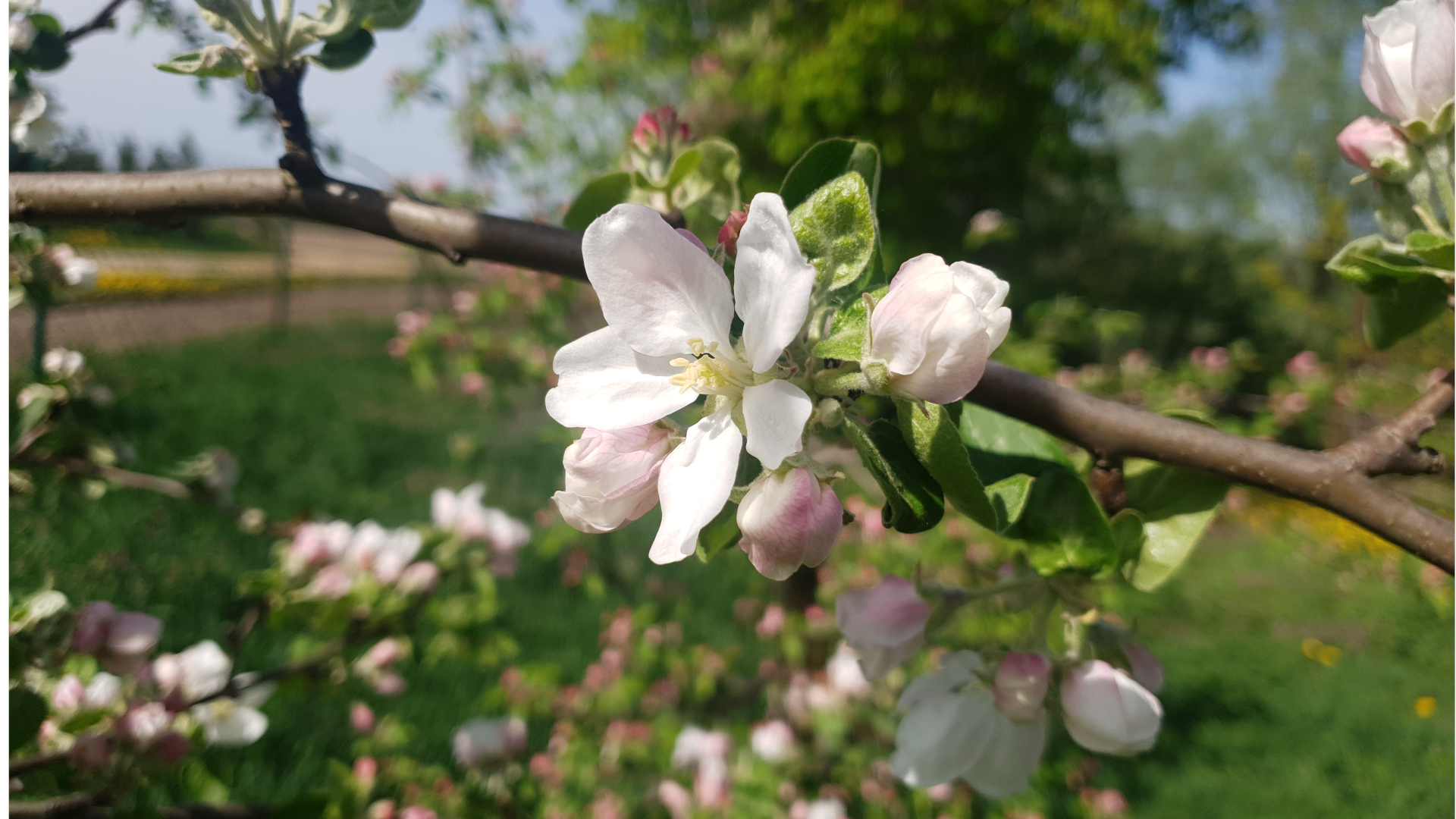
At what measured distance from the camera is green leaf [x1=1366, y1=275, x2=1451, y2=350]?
534 millimetres

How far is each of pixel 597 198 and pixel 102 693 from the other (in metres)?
0.79

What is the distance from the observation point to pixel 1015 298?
661cm

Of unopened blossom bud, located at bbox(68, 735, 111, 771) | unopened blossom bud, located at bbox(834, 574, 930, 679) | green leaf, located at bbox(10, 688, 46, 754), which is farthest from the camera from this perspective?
unopened blossom bud, located at bbox(68, 735, 111, 771)

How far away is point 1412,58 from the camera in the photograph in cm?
49

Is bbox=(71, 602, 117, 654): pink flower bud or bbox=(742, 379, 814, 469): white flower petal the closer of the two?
bbox=(742, 379, 814, 469): white flower petal

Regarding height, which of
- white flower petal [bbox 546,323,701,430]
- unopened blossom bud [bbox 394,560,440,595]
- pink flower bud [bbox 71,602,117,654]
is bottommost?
unopened blossom bud [bbox 394,560,440,595]

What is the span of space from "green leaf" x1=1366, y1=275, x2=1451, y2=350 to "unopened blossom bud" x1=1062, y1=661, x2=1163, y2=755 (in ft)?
1.05

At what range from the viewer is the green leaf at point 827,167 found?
45 centimetres

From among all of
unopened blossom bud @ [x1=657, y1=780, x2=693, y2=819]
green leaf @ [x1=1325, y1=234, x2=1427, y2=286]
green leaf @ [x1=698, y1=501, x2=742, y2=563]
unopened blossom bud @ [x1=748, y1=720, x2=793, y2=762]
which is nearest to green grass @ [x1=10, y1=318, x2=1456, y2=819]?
unopened blossom bud @ [x1=657, y1=780, x2=693, y2=819]

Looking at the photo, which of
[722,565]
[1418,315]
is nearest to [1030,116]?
[722,565]

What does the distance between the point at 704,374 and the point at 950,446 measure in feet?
0.38

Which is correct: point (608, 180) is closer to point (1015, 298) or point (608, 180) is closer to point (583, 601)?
point (583, 601)

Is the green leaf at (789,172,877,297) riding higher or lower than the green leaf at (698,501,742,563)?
higher

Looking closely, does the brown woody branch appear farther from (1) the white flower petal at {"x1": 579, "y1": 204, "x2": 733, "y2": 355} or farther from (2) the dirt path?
(2) the dirt path
